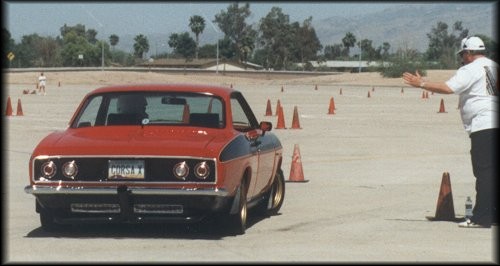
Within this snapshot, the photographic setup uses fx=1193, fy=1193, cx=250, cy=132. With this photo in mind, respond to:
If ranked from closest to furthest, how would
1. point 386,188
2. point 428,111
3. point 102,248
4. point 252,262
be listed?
point 252,262, point 102,248, point 386,188, point 428,111

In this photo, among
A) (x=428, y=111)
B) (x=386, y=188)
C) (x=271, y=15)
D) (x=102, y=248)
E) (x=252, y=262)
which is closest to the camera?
(x=252, y=262)

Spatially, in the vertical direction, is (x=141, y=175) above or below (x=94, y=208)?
above

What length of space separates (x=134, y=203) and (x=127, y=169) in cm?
31

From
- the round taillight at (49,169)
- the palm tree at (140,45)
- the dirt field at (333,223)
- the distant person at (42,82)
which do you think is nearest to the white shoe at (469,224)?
the dirt field at (333,223)

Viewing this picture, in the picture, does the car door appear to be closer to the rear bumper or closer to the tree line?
the rear bumper

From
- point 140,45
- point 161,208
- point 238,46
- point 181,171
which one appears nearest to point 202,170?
point 181,171

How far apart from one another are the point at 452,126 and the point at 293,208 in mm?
19427

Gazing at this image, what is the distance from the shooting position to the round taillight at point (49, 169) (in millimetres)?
10648

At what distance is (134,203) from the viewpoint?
10516 millimetres

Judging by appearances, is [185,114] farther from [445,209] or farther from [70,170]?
[445,209]

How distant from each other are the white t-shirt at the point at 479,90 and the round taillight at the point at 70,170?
3.63 meters

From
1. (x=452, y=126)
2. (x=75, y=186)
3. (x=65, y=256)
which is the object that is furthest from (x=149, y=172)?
(x=452, y=126)

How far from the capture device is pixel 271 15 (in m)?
182

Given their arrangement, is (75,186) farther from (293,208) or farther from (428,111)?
(428,111)
